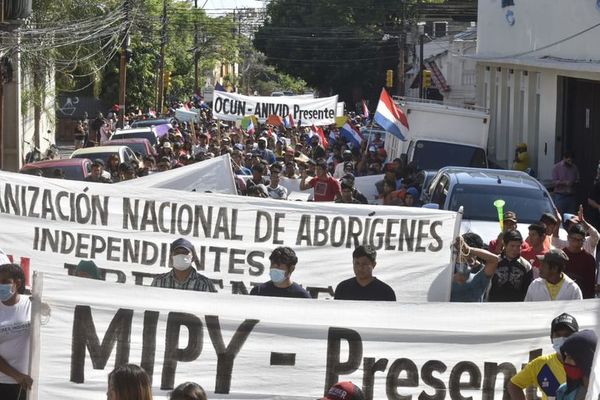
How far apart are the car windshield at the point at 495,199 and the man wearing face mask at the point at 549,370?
799cm

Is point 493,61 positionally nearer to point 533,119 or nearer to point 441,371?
point 533,119

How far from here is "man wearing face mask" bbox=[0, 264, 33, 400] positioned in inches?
301

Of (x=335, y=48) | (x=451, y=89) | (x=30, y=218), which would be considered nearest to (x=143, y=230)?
(x=30, y=218)

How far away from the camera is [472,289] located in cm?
998

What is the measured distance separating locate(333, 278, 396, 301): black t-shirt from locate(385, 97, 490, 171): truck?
49.6 feet

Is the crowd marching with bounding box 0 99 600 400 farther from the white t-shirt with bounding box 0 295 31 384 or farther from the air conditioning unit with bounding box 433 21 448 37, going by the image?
the air conditioning unit with bounding box 433 21 448 37

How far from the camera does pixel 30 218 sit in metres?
10.9

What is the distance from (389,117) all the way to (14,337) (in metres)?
16.5

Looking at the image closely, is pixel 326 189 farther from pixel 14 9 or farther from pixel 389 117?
pixel 14 9

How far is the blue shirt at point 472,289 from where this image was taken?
978 cm

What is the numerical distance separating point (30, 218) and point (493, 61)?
26602 millimetres

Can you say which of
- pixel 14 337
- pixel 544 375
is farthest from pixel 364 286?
pixel 14 337

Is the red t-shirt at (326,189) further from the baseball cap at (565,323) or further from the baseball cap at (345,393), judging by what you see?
the baseball cap at (345,393)

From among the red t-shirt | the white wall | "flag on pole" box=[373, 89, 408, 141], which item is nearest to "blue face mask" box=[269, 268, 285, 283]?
the red t-shirt
